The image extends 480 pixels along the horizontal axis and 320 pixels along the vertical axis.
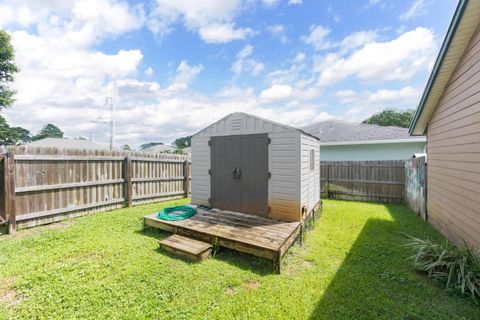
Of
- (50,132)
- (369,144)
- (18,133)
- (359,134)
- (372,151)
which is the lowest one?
(372,151)

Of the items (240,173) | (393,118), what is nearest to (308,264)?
(240,173)

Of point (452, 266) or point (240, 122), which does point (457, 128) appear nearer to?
point (452, 266)

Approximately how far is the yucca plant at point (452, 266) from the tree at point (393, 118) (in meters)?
33.4

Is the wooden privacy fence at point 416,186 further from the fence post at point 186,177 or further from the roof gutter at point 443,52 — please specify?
the fence post at point 186,177

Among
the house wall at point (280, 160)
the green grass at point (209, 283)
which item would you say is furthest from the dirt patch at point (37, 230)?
the house wall at point (280, 160)

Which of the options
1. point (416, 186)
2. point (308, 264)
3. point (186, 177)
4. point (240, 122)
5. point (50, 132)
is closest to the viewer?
point (308, 264)

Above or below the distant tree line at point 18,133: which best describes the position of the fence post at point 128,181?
below

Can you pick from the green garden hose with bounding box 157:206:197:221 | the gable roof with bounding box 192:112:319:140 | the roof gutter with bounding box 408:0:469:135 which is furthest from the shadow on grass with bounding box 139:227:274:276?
the roof gutter with bounding box 408:0:469:135

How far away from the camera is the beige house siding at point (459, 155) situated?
3283mm

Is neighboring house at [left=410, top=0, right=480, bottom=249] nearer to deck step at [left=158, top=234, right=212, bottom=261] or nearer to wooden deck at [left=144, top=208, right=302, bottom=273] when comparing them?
wooden deck at [left=144, top=208, right=302, bottom=273]

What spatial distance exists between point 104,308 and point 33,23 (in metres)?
8.27

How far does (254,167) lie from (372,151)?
29.5 ft

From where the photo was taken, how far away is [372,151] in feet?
35.5

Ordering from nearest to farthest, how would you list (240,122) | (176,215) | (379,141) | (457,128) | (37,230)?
(457,128) → (37,230) → (176,215) → (240,122) → (379,141)
